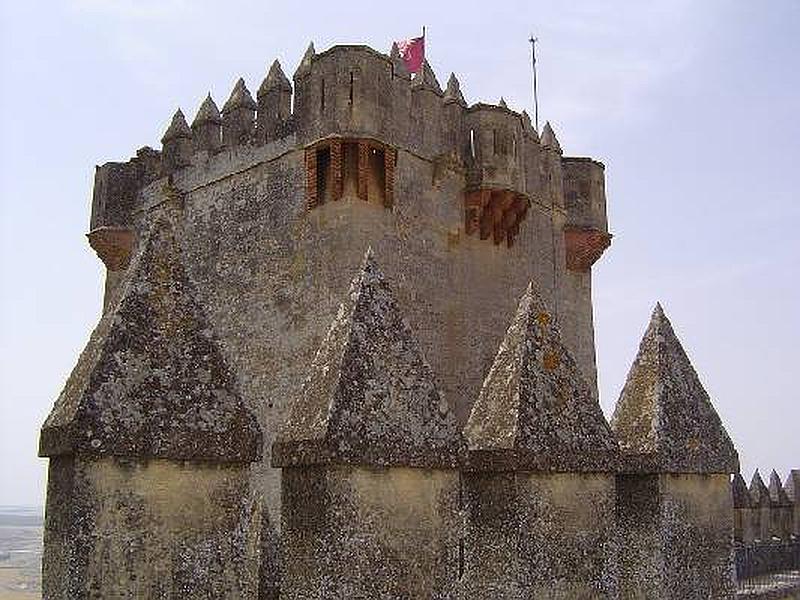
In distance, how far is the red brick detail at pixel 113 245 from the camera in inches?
727

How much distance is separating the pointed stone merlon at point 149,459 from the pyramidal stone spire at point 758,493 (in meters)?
20.1

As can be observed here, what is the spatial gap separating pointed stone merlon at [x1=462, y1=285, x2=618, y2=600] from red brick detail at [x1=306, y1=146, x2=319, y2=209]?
27.4 feet

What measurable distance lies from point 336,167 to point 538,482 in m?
9.23

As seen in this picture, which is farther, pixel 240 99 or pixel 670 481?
pixel 240 99

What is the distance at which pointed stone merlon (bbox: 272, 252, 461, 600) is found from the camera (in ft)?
18.0

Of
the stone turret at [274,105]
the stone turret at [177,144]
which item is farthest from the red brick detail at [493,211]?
the stone turret at [177,144]

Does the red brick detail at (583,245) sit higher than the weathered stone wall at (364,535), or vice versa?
the red brick detail at (583,245)

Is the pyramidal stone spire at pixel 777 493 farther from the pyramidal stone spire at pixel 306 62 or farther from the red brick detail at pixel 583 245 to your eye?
the pyramidal stone spire at pixel 306 62

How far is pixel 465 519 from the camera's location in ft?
20.8

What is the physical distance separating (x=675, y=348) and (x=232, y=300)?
30.2ft

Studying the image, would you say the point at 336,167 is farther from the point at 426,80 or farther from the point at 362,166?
the point at 426,80

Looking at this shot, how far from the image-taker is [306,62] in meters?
15.4

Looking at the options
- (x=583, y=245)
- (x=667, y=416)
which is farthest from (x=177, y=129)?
(x=667, y=416)

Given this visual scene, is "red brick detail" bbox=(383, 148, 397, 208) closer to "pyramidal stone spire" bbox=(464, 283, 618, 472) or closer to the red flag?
the red flag
